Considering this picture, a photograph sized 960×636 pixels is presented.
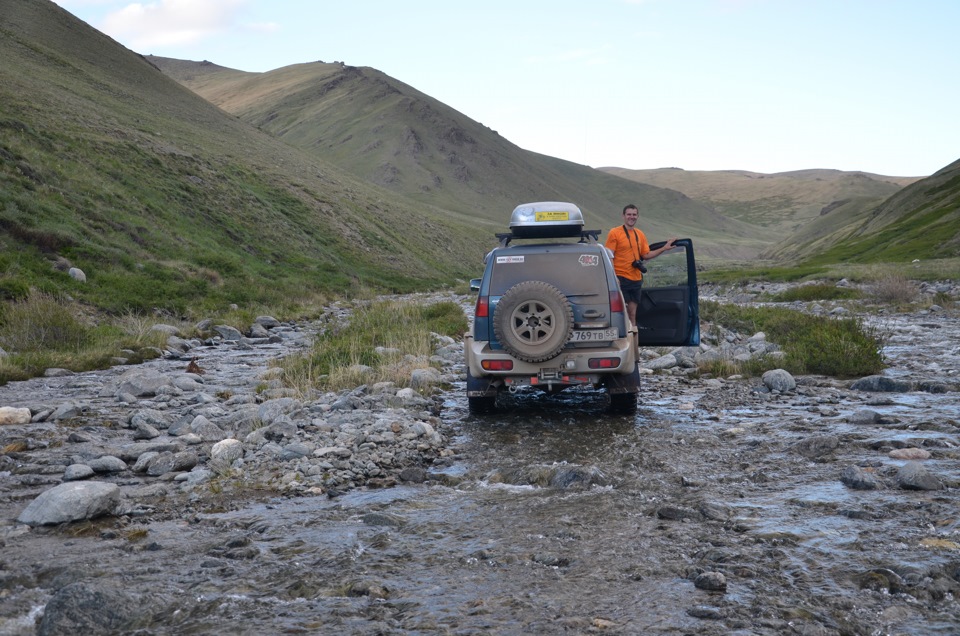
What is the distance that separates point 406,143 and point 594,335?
133m

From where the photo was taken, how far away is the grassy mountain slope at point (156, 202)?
883 inches

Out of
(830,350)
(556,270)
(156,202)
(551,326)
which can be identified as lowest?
(830,350)

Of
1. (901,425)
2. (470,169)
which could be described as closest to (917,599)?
(901,425)

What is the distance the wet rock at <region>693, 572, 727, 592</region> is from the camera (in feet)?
14.7

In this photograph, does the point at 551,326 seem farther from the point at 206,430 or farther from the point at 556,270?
the point at 206,430

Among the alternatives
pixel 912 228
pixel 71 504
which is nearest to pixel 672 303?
pixel 71 504

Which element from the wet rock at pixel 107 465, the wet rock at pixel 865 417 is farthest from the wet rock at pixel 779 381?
the wet rock at pixel 107 465

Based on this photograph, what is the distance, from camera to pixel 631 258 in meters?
11.7

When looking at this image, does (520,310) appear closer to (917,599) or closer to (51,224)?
(917,599)

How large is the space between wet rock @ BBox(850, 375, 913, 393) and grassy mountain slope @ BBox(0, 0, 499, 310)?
1751cm

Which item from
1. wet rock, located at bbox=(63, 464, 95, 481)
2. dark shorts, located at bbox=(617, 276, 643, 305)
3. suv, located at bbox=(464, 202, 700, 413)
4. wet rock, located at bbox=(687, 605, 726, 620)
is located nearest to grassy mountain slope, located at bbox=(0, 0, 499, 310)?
wet rock, located at bbox=(63, 464, 95, 481)

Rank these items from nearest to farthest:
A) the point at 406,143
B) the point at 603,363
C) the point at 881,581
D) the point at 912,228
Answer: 1. the point at 881,581
2. the point at 603,363
3. the point at 912,228
4. the point at 406,143

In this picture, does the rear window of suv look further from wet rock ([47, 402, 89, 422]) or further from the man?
wet rock ([47, 402, 89, 422])

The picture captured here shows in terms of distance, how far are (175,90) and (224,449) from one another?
71812mm
